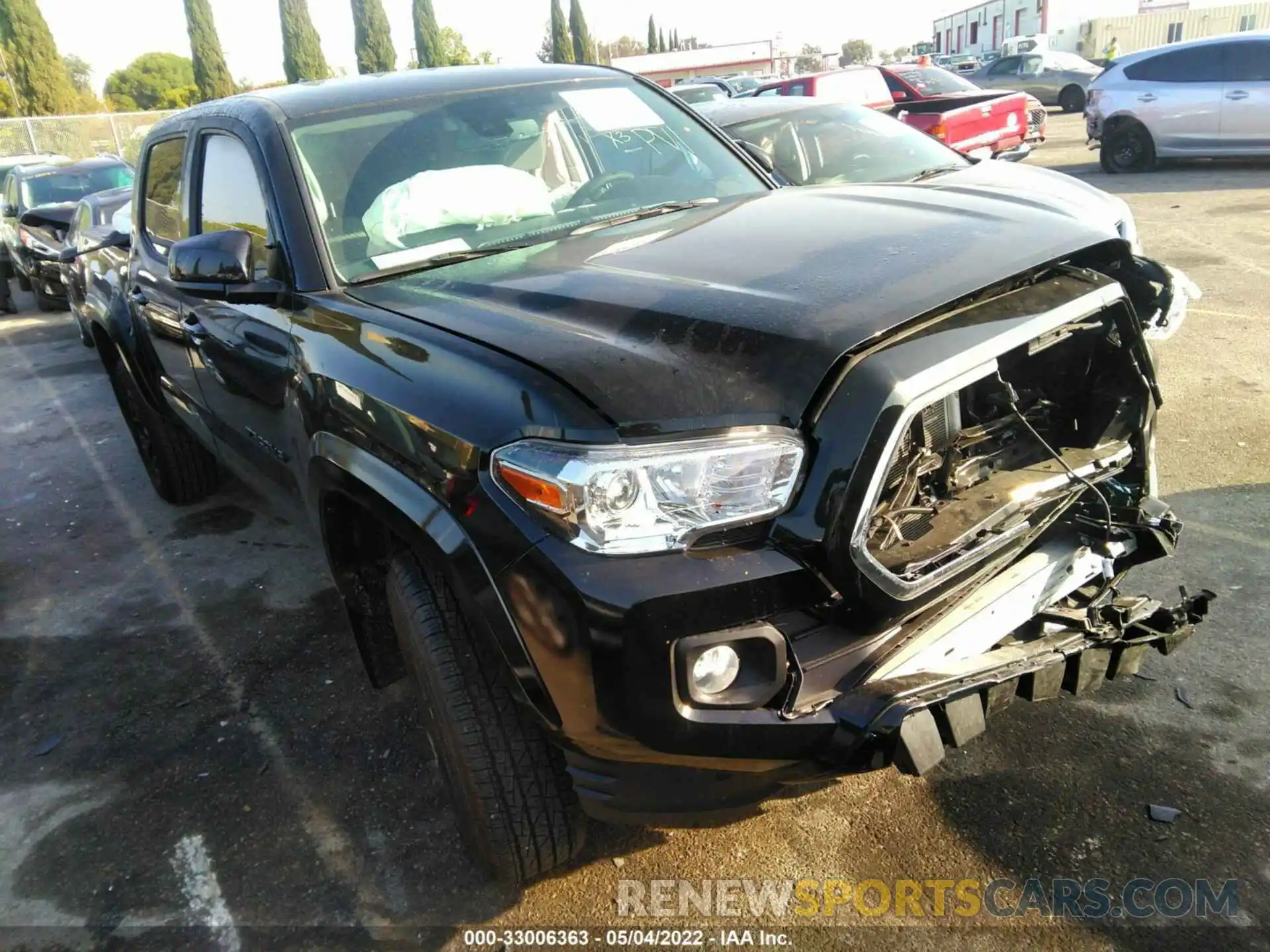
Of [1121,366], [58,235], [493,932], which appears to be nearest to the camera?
[493,932]

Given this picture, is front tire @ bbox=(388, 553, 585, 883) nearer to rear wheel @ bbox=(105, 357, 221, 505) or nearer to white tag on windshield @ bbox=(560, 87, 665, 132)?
white tag on windshield @ bbox=(560, 87, 665, 132)

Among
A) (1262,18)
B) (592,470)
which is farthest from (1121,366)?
(1262,18)

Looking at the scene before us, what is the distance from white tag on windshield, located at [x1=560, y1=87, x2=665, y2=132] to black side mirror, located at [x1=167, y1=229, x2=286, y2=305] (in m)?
1.28

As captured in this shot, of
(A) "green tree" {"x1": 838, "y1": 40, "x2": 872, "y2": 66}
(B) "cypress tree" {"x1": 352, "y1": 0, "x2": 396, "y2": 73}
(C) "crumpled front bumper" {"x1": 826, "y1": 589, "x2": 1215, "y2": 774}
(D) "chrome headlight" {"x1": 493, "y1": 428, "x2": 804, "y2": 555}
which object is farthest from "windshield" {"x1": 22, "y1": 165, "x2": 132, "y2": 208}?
(A) "green tree" {"x1": 838, "y1": 40, "x2": 872, "y2": 66}

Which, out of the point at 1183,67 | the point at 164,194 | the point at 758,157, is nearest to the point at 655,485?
the point at 758,157

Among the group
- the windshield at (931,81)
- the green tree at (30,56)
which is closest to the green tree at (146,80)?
the green tree at (30,56)

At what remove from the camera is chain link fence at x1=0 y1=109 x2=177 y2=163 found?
23.1 meters

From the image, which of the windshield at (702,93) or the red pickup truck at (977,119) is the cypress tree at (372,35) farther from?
the red pickup truck at (977,119)

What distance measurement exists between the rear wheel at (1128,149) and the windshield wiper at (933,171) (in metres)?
8.70

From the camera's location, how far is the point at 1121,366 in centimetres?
249

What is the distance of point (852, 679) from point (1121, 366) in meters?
1.24

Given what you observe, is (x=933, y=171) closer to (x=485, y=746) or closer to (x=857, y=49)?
(x=485, y=746)

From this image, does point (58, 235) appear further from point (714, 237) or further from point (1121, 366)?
point (1121, 366)

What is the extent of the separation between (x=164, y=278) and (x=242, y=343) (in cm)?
106
